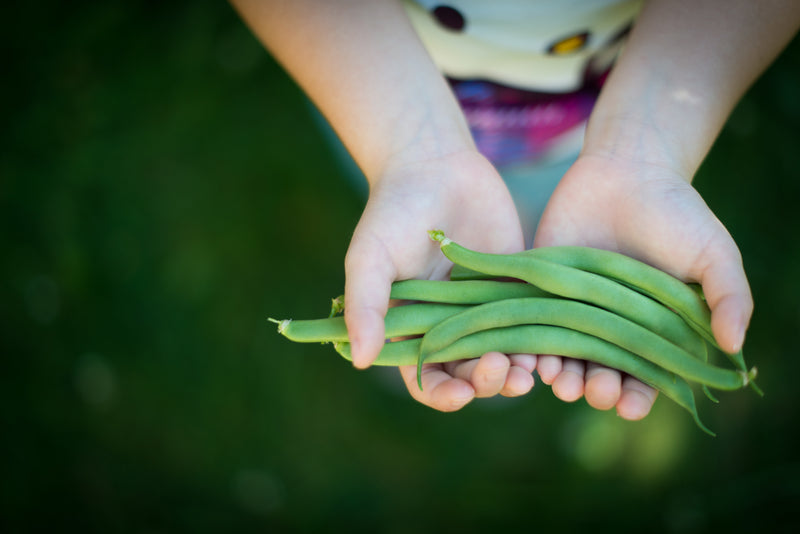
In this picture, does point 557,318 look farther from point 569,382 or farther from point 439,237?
point 439,237

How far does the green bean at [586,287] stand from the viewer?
272 cm

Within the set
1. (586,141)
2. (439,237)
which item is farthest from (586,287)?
(586,141)

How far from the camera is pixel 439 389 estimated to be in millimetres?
2615

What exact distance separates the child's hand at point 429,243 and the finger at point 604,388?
0.26 metres

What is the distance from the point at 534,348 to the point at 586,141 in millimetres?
1189

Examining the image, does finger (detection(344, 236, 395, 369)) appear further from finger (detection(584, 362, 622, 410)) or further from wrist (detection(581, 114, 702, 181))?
wrist (detection(581, 114, 702, 181))

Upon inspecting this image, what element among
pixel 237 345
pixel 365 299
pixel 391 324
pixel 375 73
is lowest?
pixel 237 345

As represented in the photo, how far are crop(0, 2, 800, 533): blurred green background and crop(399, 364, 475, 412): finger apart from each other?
2.53 meters

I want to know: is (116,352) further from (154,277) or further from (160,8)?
(160,8)

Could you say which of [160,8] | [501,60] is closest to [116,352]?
[160,8]

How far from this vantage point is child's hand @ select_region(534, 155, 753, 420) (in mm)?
2414

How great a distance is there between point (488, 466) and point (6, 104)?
5341 millimetres

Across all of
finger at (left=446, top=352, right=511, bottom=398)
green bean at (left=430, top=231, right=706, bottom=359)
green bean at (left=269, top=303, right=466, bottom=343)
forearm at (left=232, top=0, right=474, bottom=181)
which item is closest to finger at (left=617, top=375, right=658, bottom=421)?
green bean at (left=430, top=231, right=706, bottom=359)

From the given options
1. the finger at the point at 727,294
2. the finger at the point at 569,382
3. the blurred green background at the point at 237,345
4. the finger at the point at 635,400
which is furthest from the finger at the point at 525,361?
the blurred green background at the point at 237,345
